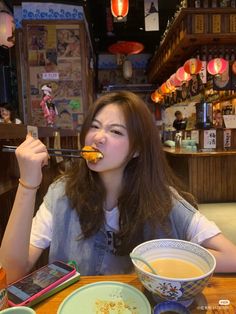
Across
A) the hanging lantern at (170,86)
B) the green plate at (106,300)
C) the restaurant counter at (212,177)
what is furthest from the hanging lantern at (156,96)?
the green plate at (106,300)

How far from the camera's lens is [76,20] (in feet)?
19.5

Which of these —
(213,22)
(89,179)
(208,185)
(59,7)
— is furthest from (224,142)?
(89,179)

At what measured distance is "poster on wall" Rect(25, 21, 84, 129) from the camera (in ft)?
19.6

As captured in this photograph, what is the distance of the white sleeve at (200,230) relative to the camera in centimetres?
124

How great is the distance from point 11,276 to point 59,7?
19.9ft

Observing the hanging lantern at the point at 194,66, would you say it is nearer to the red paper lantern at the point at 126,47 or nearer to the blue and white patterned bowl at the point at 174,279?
the red paper lantern at the point at 126,47

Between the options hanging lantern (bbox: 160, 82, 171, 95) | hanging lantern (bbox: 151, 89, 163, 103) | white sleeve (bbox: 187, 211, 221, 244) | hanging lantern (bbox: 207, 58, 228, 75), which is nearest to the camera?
white sleeve (bbox: 187, 211, 221, 244)

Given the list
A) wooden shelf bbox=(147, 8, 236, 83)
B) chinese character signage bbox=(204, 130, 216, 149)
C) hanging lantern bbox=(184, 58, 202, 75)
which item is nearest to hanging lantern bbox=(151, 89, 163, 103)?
wooden shelf bbox=(147, 8, 236, 83)

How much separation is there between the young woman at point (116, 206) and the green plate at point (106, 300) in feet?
1.26

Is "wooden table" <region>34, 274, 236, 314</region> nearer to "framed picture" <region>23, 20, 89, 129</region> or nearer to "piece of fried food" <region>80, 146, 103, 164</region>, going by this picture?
"piece of fried food" <region>80, 146, 103, 164</region>

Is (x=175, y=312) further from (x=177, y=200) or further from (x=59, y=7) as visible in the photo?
(x=59, y=7)

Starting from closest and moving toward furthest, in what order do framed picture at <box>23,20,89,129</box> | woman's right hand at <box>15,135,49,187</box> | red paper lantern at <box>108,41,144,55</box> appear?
woman's right hand at <box>15,135,49,187</box> < framed picture at <box>23,20,89,129</box> < red paper lantern at <box>108,41,144,55</box>

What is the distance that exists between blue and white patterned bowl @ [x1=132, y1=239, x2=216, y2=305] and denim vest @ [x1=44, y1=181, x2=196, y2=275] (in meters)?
0.31

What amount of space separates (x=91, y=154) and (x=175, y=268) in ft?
1.89
